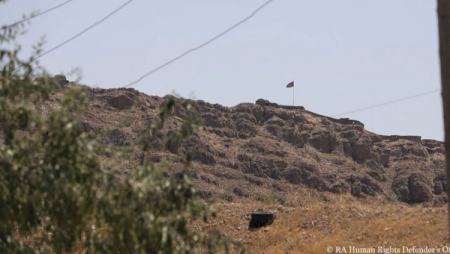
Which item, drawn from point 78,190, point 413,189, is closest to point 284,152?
point 413,189

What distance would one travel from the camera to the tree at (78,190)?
8844 mm

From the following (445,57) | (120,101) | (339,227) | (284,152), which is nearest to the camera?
(445,57)

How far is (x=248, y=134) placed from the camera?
5897 cm

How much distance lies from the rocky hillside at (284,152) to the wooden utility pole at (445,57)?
35.9 m

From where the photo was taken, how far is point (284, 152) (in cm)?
5569

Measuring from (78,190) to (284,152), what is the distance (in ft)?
155

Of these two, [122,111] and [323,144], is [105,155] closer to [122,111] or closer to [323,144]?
[122,111]

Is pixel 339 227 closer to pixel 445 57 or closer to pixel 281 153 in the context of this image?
pixel 445 57

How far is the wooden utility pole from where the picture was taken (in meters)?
8.12

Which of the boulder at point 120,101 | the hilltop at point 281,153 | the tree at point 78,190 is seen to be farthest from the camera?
the boulder at point 120,101

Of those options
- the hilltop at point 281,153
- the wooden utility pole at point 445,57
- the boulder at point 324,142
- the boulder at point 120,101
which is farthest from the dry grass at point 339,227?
the boulder at point 324,142

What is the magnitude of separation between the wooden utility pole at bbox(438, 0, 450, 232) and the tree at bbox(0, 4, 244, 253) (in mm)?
3078

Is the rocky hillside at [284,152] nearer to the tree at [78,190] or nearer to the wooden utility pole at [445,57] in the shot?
the tree at [78,190]

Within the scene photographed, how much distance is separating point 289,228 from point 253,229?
3.67 feet
